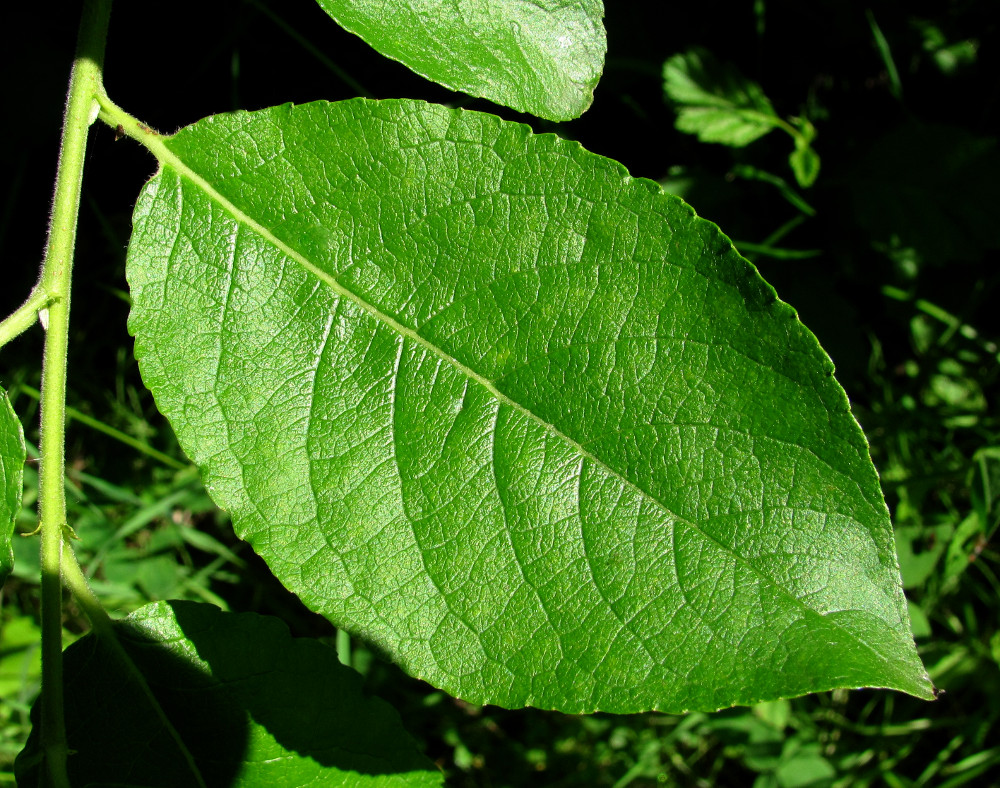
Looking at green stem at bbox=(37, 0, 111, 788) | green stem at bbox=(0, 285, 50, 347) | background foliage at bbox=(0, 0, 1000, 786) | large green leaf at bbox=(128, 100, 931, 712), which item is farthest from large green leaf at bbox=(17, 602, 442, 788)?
background foliage at bbox=(0, 0, 1000, 786)

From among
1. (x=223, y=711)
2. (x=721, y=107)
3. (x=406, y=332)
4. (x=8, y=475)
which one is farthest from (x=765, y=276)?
(x=8, y=475)

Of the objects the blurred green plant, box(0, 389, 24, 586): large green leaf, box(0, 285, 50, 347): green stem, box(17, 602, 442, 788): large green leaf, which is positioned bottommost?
box(17, 602, 442, 788): large green leaf

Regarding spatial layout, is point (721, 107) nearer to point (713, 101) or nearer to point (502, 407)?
point (713, 101)

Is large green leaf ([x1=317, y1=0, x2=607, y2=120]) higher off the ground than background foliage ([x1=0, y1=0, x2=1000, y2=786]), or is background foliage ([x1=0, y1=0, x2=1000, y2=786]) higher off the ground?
large green leaf ([x1=317, y1=0, x2=607, y2=120])

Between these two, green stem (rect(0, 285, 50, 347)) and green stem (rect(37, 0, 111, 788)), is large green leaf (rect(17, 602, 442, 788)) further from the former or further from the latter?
green stem (rect(0, 285, 50, 347))

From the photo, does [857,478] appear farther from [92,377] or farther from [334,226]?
[92,377]

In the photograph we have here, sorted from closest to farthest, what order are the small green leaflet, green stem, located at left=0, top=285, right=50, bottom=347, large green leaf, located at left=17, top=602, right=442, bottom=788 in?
green stem, located at left=0, top=285, right=50, bottom=347
large green leaf, located at left=17, top=602, right=442, bottom=788
the small green leaflet

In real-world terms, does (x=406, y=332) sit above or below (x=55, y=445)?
→ above

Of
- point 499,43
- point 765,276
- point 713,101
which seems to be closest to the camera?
point 499,43
